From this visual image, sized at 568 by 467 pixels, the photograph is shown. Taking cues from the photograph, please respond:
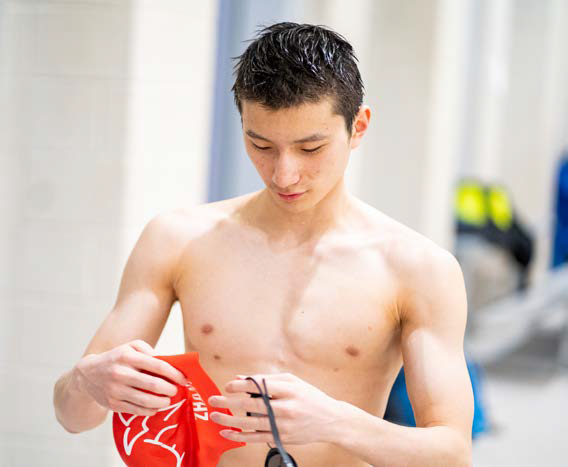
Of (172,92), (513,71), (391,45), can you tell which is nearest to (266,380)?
(172,92)

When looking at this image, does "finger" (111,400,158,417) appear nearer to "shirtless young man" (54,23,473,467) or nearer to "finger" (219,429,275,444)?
"shirtless young man" (54,23,473,467)

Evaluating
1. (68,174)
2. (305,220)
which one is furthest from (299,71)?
(68,174)

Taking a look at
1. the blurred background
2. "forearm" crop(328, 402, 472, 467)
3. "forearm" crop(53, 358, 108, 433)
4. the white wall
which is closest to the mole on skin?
"forearm" crop(328, 402, 472, 467)

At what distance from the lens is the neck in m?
1.55

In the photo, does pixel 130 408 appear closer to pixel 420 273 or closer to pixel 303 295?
pixel 303 295

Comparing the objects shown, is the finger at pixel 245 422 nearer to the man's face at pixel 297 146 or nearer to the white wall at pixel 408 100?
the man's face at pixel 297 146

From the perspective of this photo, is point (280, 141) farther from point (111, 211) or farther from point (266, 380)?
point (111, 211)

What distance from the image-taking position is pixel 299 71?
52.4 inches

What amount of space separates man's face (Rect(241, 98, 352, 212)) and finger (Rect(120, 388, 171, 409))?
38 cm

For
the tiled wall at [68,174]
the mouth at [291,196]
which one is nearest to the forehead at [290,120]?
the mouth at [291,196]

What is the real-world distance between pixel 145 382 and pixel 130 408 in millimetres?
59

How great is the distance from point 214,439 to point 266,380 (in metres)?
0.22

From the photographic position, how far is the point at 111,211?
2113mm

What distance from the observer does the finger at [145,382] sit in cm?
123
